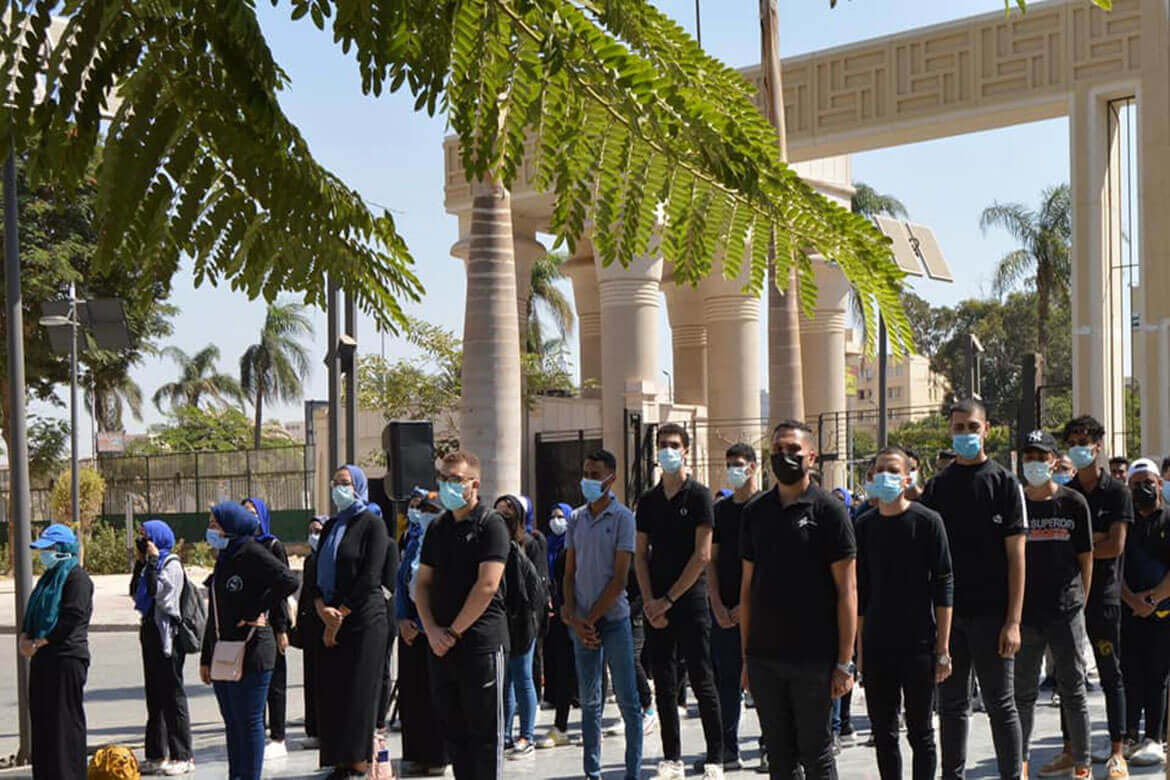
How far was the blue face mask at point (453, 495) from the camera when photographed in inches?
294

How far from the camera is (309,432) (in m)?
48.5

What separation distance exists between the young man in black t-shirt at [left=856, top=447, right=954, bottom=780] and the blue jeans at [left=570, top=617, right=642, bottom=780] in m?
1.73

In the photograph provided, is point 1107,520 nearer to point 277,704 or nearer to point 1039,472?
point 1039,472

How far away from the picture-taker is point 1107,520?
8.91 meters

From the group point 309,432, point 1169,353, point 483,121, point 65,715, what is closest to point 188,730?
point 65,715

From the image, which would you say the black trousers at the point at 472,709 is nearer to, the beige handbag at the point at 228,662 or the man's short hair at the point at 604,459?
the beige handbag at the point at 228,662

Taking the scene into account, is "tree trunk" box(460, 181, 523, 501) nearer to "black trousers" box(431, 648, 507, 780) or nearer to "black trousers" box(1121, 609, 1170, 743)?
"black trousers" box(431, 648, 507, 780)

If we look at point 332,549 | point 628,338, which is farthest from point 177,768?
point 628,338

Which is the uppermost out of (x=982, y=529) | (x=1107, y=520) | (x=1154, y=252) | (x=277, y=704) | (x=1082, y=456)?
(x=1154, y=252)

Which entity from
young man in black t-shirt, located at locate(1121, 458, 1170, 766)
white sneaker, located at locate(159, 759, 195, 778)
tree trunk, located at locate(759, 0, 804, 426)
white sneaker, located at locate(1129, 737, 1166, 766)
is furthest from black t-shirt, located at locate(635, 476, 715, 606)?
tree trunk, located at locate(759, 0, 804, 426)

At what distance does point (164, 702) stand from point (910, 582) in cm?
524

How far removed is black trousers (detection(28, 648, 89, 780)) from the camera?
8.26 metres

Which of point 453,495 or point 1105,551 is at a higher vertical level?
point 453,495

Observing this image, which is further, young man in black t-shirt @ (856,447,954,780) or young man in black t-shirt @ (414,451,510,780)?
young man in black t-shirt @ (414,451,510,780)
